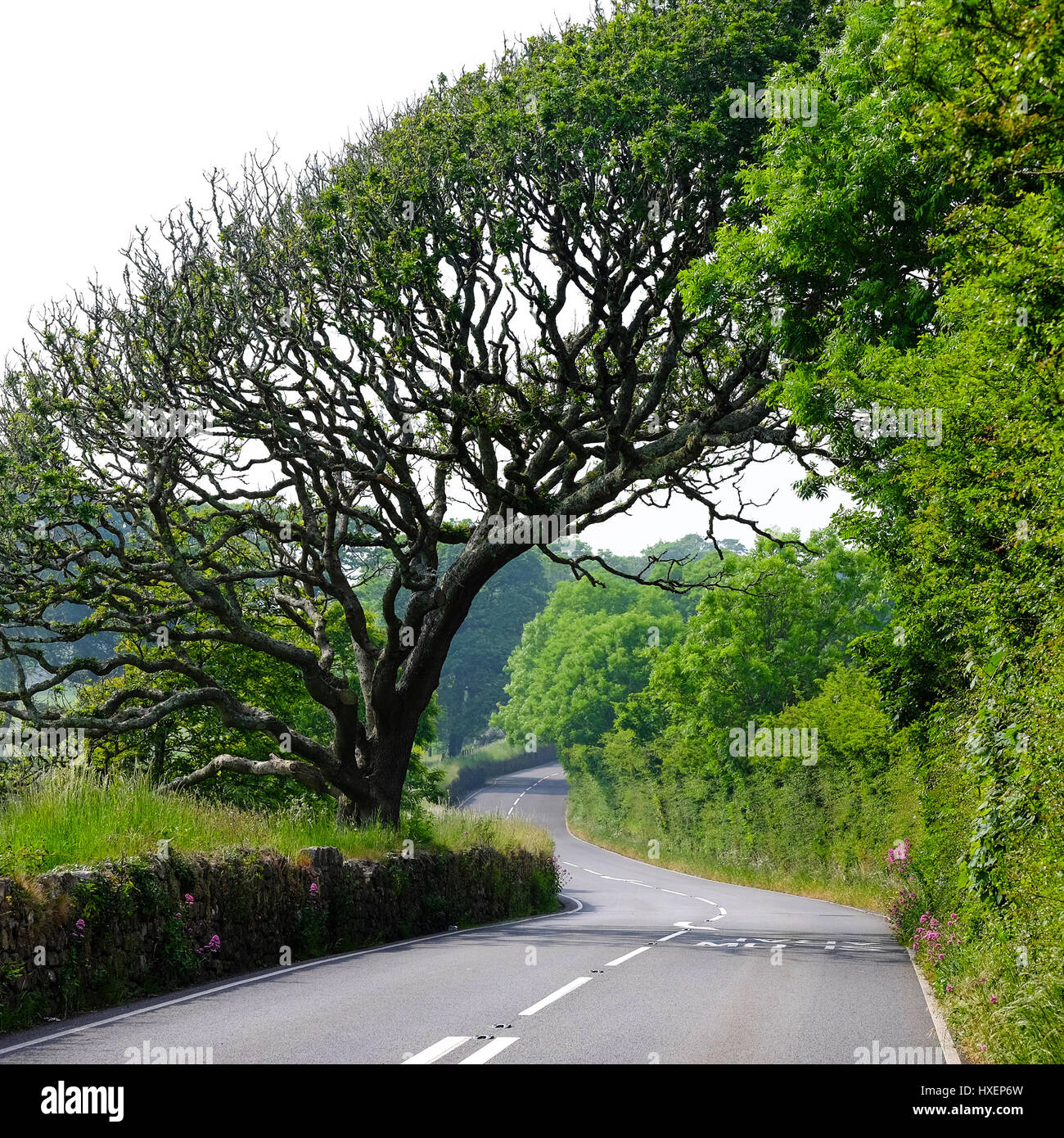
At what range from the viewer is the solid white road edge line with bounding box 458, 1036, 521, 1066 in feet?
23.6

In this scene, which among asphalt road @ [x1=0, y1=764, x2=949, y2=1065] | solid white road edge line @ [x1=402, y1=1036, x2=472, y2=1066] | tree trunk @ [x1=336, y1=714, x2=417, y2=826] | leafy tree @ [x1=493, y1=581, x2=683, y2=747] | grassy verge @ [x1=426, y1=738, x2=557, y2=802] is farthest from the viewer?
grassy verge @ [x1=426, y1=738, x2=557, y2=802]

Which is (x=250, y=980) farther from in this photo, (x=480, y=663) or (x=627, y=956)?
(x=480, y=663)

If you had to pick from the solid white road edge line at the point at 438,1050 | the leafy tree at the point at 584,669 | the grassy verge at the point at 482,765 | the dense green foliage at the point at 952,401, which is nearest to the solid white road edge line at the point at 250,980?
the solid white road edge line at the point at 438,1050

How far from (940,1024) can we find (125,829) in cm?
858

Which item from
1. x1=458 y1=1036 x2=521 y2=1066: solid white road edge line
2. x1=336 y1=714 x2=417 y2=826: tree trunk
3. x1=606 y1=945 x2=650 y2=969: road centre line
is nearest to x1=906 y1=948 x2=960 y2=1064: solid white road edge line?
x1=458 y1=1036 x2=521 y2=1066: solid white road edge line

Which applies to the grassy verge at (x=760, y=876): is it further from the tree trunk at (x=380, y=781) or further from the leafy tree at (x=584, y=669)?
the tree trunk at (x=380, y=781)

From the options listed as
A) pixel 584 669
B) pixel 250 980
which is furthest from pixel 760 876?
pixel 584 669

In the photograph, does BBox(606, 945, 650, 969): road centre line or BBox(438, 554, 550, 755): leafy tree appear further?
BBox(438, 554, 550, 755): leafy tree

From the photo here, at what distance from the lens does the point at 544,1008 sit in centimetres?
966

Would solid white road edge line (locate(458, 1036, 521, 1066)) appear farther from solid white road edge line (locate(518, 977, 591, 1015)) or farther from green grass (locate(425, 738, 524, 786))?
green grass (locate(425, 738, 524, 786))

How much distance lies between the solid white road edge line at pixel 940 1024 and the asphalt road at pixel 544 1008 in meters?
0.08

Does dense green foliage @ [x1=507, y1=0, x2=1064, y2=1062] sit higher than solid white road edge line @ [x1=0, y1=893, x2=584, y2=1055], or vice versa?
dense green foliage @ [x1=507, y1=0, x2=1064, y2=1062]

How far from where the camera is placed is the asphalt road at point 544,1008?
7660 mm

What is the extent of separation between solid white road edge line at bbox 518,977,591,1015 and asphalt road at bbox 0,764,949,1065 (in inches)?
1.2
